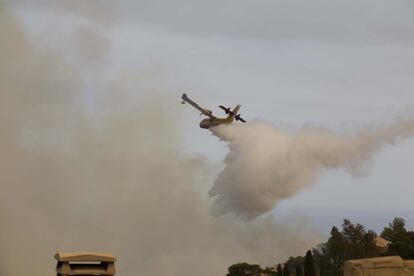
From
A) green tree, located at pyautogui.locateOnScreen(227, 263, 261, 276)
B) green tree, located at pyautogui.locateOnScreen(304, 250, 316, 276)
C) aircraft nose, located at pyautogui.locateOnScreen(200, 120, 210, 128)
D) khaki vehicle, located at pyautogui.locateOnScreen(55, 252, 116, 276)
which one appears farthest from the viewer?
green tree, located at pyautogui.locateOnScreen(227, 263, 261, 276)

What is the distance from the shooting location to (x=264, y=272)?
363 feet

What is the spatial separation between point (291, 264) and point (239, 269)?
12.9 m

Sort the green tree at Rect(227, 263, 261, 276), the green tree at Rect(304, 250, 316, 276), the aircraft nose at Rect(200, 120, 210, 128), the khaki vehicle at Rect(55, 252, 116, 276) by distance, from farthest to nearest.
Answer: the green tree at Rect(227, 263, 261, 276), the aircraft nose at Rect(200, 120, 210, 128), the green tree at Rect(304, 250, 316, 276), the khaki vehicle at Rect(55, 252, 116, 276)

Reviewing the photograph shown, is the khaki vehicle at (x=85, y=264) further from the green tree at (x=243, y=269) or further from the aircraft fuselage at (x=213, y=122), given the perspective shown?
the green tree at (x=243, y=269)

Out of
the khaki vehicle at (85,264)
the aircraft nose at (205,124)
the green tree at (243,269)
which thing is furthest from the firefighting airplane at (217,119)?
the khaki vehicle at (85,264)

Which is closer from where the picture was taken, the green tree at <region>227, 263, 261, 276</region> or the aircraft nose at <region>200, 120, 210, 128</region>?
the aircraft nose at <region>200, 120, 210, 128</region>

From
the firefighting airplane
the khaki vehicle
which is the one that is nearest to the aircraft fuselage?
the firefighting airplane

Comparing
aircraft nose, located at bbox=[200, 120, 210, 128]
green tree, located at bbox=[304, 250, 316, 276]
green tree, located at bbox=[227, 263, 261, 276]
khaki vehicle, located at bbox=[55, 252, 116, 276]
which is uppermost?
aircraft nose, located at bbox=[200, 120, 210, 128]

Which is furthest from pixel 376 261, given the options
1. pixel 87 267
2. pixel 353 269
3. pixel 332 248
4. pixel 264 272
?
pixel 264 272

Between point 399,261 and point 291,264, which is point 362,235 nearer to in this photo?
point 291,264

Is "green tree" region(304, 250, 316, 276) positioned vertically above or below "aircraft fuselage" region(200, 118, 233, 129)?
below

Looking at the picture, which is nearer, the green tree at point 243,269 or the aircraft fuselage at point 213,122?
the aircraft fuselage at point 213,122

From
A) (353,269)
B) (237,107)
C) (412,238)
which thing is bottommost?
(353,269)

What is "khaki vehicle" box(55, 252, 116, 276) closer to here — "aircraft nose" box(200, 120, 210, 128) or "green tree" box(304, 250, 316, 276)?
"green tree" box(304, 250, 316, 276)
